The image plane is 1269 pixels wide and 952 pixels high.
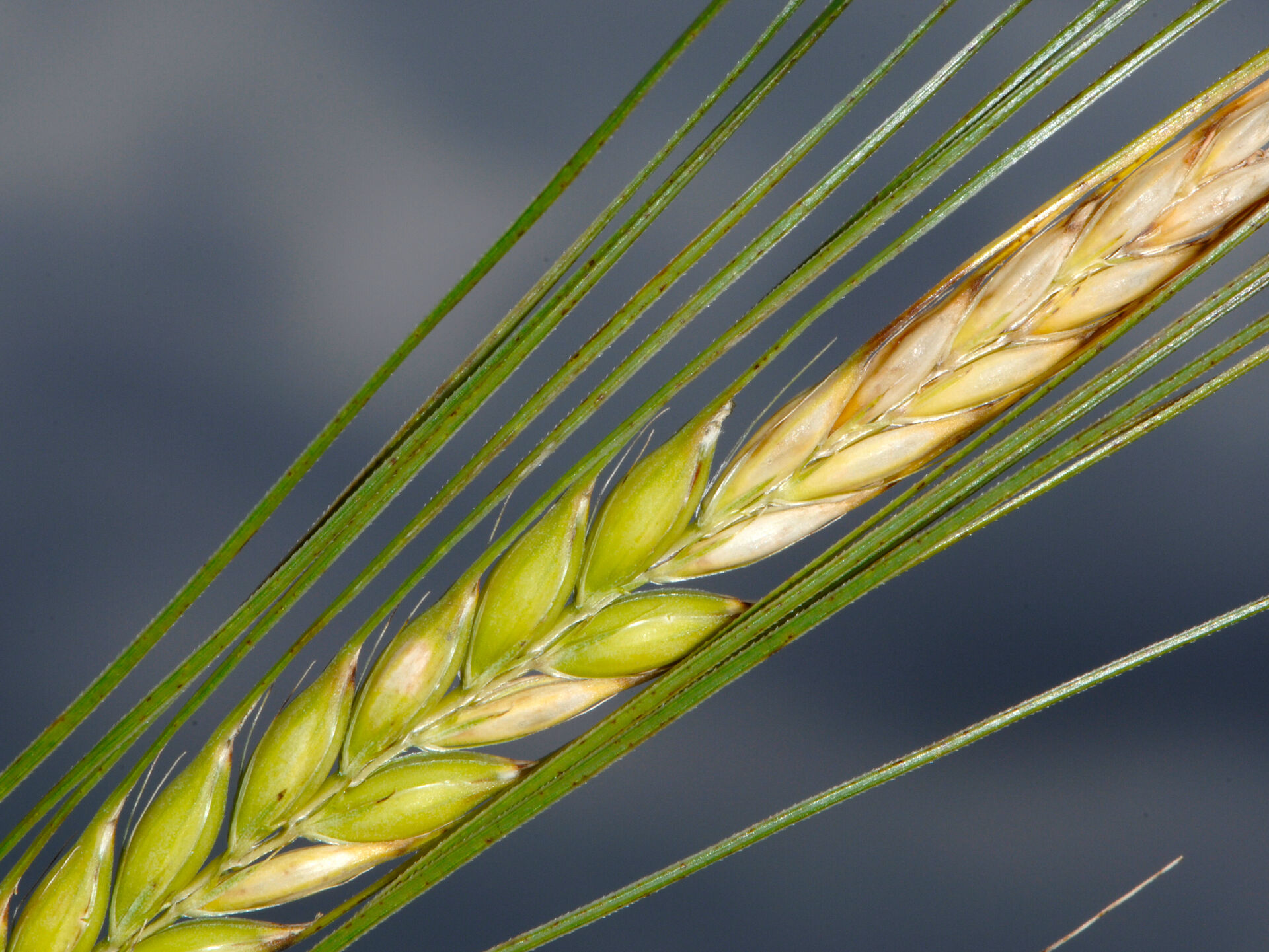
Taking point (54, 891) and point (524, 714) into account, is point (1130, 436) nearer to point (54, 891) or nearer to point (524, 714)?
point (524, 714)

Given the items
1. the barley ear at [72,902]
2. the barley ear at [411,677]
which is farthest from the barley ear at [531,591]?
the barley ear at [72,902]

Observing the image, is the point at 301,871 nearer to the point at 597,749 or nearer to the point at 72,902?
the point at 72,902

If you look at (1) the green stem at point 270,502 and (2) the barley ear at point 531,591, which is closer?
(1) the green stem at point 270,502

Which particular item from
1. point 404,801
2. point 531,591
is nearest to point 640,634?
point 531,591


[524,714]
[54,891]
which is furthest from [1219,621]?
[54,891]

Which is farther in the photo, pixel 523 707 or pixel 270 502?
pixel 523 707

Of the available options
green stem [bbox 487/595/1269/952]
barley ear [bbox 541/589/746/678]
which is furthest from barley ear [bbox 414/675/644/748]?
green stem [bbox 487/595/1269/952]

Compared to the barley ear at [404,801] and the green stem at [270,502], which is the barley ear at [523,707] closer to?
the barley ear at [404,801]
